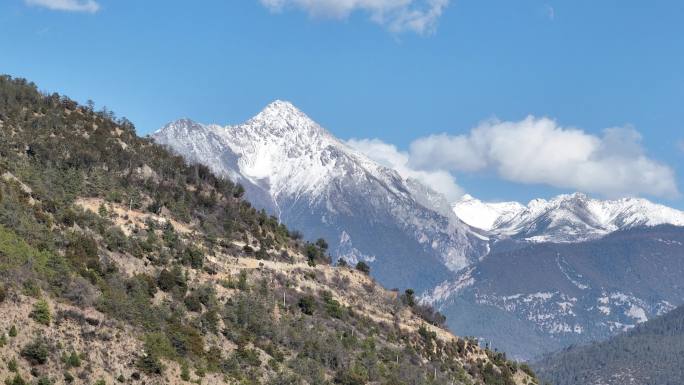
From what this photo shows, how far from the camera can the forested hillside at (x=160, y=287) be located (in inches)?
3875

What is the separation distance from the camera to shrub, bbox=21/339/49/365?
295 feet

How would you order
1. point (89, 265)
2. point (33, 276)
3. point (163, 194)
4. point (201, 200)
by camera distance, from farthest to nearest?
1. point (201, 200)
2. point (163, 194)
3. point (89, 265)
4. point (33, 276)

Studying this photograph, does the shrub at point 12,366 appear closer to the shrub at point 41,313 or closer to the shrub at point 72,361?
the shrub at point 72,361

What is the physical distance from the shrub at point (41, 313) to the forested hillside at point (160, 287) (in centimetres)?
14

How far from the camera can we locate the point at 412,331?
17000 cm

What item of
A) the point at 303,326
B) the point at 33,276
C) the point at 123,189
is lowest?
the point at 33,276

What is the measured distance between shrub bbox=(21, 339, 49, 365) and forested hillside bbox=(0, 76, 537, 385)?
0.45 feet

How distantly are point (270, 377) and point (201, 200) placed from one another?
62.4m

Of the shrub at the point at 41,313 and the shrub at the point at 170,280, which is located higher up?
the shrub at the point at 170,280

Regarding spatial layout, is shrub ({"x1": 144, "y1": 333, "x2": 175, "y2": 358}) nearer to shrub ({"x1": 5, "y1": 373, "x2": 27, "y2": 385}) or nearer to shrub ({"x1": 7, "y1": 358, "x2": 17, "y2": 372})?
shrub ({"x1": 7, "y1": 358, "x2": 17, "y2": 372})

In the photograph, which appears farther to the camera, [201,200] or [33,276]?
[201,200]

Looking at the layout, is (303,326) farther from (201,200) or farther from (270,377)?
(201,200)

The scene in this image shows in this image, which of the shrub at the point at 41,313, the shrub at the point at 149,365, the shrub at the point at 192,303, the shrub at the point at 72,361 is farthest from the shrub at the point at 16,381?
the shrub at the point at 192,303

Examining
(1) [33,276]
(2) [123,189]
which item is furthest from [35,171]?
(1) [33,276]
